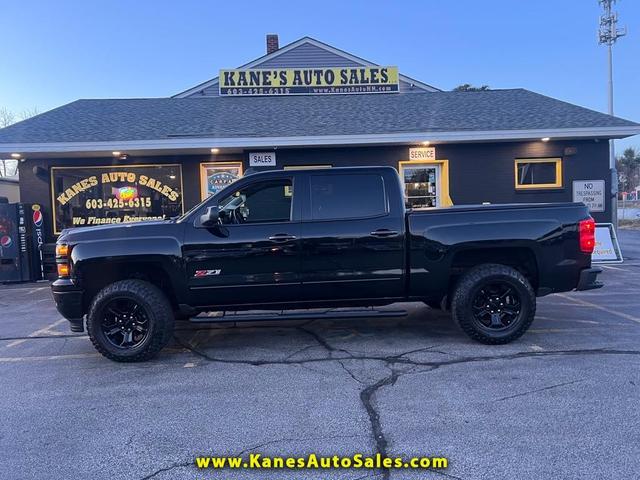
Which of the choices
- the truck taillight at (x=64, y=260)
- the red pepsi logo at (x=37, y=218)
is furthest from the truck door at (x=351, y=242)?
the red pepsi logo at (x=37, y=218)

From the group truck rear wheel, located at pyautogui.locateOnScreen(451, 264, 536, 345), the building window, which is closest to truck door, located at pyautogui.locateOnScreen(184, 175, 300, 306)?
truck rear wheel, located at pyautogui.locateOnScreen(451, 264, 536, 345)

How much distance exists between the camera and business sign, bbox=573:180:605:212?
11922 mm

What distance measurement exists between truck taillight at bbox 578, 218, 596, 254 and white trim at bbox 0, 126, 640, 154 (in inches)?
247

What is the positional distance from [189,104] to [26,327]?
358 inches

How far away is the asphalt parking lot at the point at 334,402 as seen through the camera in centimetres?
296

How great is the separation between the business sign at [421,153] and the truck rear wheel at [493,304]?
23.2ft

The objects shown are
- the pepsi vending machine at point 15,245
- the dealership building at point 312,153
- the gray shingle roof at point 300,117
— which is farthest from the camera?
the gray shingle roof at point 300,117

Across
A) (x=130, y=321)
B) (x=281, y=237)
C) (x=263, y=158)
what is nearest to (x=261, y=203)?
(x=281, y=237)

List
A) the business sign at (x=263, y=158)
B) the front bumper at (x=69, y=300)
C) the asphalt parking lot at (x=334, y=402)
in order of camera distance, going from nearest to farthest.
Answer: the asphalt parking lot at (x=334, y=402), the front bumper at (x=69, y=300), the business sign at (x=263, y=158)

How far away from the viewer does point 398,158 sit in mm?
11898

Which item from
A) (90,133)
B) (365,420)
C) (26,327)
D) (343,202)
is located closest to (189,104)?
(90,133)

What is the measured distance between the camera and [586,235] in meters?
5.15

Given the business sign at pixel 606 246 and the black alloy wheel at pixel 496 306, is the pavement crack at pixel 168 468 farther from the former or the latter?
the business sign at pixel 606 246

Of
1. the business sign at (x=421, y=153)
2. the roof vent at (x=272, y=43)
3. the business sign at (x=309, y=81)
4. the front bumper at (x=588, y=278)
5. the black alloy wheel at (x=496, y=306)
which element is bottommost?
the black alloy wheel at (x=496, y=306)
